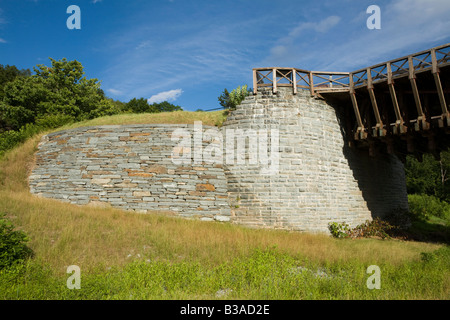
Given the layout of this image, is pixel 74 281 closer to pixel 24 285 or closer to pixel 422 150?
pixel 24 285

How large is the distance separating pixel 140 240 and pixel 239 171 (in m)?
5.91

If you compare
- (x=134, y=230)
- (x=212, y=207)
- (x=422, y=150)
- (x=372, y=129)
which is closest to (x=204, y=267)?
(x=134, y=230)

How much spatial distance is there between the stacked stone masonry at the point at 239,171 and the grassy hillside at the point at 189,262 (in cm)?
139

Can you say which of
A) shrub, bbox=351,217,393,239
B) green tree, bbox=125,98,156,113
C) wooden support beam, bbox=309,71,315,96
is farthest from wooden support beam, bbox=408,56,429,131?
green tree, bbox=125,98,156,113

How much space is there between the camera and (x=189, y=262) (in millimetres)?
7148

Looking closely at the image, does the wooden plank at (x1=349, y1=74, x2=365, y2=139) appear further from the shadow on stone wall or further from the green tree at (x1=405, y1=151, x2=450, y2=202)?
the green tree at (x1=405, y1=151, x2=450, y2=202)

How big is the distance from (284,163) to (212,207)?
4.01 m

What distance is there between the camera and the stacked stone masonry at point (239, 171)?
1233cm

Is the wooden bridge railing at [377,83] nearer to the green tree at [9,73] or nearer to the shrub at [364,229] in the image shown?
the shrub at [364,229]

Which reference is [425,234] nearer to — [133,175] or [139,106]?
[133,175]

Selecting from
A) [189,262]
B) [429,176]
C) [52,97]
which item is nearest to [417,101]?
[189,262]

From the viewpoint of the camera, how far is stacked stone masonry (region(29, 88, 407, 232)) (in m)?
12.3

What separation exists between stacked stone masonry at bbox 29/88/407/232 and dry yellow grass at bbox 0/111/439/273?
1282 mm

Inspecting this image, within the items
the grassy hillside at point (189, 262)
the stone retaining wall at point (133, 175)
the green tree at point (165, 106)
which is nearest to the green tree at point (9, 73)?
the green tree at point (165, 106)
